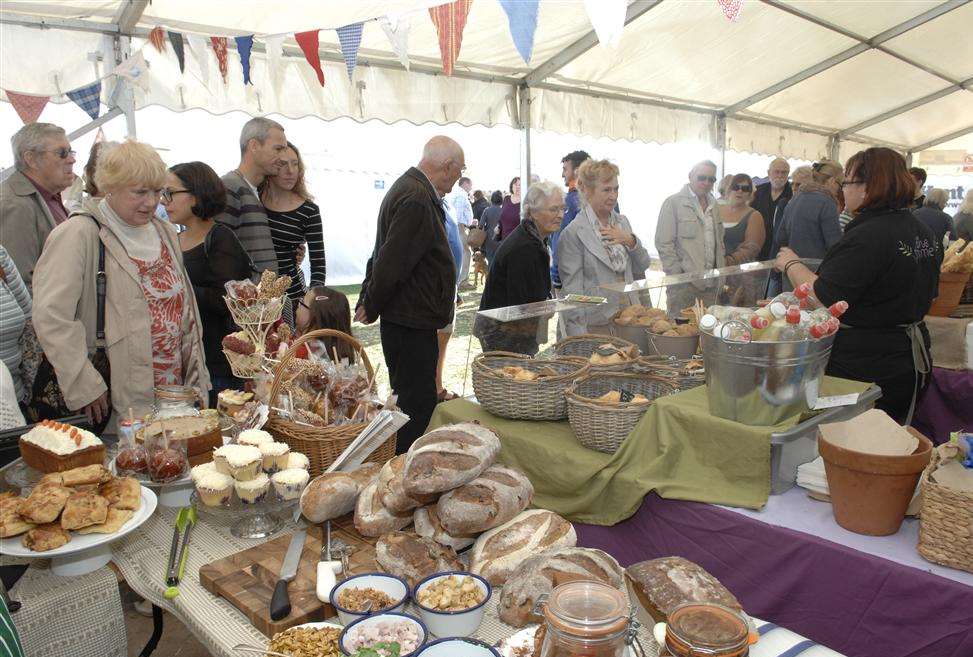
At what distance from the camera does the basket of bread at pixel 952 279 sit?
4004 millimetres

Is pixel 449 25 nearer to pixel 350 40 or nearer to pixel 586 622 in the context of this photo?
pixel 350 40

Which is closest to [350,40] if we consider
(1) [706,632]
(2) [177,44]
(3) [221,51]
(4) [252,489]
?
(3) [221,51]

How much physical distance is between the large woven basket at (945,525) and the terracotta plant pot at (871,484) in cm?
6

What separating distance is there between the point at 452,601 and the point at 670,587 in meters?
0.40

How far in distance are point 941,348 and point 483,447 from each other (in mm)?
3608

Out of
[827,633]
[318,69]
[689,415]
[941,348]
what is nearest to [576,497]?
[689,415]

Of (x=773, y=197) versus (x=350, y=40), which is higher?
(x=350, y=40)

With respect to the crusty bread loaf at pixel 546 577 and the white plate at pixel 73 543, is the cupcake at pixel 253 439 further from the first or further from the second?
the crusty bread loaf at pixel 546 577

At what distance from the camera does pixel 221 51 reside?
17.0ft

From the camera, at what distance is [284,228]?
367cm

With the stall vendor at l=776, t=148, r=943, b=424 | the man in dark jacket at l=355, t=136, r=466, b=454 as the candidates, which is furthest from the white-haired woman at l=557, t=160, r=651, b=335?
the stall vendor at l=776, t=148, r=943, b=424

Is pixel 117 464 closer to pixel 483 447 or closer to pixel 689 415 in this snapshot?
pixel 483 447

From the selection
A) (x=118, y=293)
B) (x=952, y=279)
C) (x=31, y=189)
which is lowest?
(x=952, y=279)

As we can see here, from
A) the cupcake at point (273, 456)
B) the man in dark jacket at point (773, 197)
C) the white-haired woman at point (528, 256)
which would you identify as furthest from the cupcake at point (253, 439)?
the man in dark jacket at point (773, 197)
